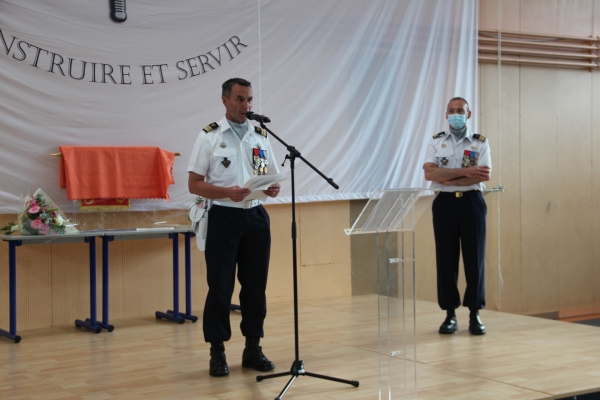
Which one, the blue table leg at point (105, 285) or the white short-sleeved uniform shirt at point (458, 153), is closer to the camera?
the white short-sleeved uniform shirt at point (458, 153)

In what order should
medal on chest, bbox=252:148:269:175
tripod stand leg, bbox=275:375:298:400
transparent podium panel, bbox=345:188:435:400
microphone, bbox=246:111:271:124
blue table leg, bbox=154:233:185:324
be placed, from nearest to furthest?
transparent podium panel, bbox=345:188:435:400, tripod stand leg, bbox=275:375:298:400, microphone, bbox=246:111:271:124, medal on chest, bbox=252:148:269:175, blue table leg, bbox=154:233:185:324

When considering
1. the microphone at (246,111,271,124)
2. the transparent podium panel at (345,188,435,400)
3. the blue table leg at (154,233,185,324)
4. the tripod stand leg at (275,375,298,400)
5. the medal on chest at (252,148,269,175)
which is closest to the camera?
the transparent podium panel at (345,188,435,400)

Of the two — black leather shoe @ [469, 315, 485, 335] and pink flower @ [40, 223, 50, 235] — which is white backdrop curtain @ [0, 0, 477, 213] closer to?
pink flower @ [40, 223, 50, 235]

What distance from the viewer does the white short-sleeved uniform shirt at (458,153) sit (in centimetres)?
493

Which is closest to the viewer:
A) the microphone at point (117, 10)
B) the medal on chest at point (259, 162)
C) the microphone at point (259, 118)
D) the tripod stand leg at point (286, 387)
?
the tripod stand leg at point (286, 387)

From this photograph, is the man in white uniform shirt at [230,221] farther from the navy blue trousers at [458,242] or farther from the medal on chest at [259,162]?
the navy blue trousers at [458,242]

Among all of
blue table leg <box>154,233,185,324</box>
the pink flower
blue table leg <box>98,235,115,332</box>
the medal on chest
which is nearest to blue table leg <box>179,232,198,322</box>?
blue table leg <box>154,233,185,324</box>

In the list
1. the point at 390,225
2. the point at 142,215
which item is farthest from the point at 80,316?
the point at 390,225

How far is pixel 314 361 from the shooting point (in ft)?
13.9

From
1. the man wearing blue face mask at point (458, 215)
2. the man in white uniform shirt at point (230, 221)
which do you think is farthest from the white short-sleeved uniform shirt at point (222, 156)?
the man wearing blue face mask at point (458, 215)

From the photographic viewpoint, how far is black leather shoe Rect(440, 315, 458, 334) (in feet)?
16.3

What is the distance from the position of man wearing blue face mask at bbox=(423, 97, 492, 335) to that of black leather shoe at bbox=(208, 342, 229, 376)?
5.72ft

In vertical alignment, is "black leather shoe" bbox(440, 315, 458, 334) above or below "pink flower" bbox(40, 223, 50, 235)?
below

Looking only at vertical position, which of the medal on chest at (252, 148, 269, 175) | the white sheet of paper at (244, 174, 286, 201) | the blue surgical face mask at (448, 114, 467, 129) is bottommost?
the white sheet of paper at (244, 174, 286, 201)
